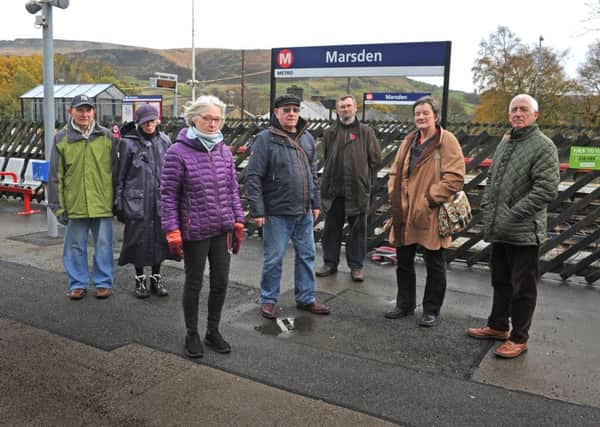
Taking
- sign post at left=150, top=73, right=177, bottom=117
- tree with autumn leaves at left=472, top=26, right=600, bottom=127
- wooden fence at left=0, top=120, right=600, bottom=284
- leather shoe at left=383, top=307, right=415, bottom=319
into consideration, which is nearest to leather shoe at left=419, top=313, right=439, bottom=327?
leather shoe at left=383, top=307, right=415, bottom=319

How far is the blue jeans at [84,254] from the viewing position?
5.54 metres

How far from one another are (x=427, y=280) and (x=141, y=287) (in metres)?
2.72

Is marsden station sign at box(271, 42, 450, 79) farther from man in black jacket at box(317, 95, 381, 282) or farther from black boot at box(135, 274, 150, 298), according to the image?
black boot at box(135, 274, 150, 298)

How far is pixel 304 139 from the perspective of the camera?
5.09m

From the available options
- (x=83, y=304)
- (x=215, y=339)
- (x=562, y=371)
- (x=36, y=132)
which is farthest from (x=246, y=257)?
(x=36, y=132)

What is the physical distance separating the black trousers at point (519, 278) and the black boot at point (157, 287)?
306 centimetres

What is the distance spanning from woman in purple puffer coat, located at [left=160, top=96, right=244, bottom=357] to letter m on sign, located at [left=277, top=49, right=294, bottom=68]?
4.42 m

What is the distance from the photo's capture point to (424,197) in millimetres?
4758

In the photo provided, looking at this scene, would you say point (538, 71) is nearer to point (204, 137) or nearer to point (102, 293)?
point (102, 293)

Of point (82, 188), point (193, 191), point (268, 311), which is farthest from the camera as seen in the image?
point (82, 188)

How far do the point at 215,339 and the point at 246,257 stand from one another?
3.17 meters

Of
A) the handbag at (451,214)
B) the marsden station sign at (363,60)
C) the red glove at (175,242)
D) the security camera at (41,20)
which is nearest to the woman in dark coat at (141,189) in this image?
the red glove at (175,242)

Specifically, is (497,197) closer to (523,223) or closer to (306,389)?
(523,223)

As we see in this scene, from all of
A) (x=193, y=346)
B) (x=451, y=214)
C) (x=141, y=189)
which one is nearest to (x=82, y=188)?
(x=141, y=189)
